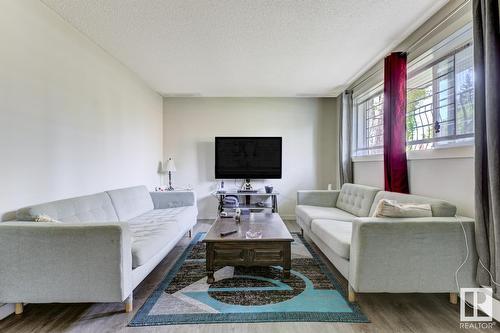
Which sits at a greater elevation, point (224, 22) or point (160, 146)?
point (224, 22)

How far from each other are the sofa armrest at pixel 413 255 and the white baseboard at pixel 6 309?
2578 mm

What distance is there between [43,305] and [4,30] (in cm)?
210

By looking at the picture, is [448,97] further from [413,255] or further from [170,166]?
[170,166]

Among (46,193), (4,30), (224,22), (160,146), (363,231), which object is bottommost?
(363,231)

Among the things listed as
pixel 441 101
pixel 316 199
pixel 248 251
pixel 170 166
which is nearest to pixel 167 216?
pixel 248 251

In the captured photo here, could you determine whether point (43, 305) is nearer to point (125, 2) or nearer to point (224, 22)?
point (125, 2)

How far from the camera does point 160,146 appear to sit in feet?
16.7

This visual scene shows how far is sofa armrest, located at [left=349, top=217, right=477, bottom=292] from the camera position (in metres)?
1.86

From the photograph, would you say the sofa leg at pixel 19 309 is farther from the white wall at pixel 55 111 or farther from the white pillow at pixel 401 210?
the white pillow at pixel 401 210

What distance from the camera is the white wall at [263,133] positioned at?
513 centimetres

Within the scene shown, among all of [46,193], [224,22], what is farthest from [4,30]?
[224,22]

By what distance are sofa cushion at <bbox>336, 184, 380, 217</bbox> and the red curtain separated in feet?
0.76

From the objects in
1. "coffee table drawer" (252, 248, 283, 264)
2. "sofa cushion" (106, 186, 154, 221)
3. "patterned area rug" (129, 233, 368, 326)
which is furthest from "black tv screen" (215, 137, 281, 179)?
"coffee table drawer" (252, 248, 283, 264)

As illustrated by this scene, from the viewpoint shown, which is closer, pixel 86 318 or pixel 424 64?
pixel 86 318
